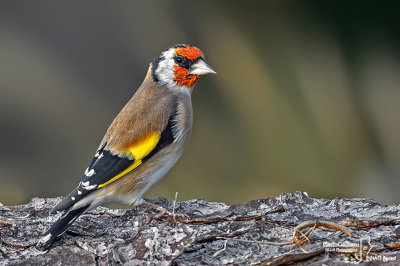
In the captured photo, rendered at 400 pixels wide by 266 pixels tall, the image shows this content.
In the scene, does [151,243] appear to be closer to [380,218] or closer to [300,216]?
[300,216]

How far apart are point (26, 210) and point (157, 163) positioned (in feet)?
3.26

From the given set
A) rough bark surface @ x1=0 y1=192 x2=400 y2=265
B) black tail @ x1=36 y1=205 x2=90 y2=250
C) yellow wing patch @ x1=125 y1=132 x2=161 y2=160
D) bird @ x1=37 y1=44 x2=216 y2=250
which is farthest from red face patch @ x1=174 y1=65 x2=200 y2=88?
black tail @ x1=36 y1=205 x2=90 y2=250

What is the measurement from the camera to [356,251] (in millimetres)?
3053

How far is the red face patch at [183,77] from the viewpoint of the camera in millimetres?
4324

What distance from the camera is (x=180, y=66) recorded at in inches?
170

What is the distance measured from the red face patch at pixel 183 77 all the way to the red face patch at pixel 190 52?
101mm

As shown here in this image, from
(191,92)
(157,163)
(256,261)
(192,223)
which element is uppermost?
(191,92)

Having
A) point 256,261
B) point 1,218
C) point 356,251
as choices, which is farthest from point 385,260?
point 1,218

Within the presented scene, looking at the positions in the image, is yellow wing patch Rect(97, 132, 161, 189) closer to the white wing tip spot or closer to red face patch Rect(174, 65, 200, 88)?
the white wing tip spot

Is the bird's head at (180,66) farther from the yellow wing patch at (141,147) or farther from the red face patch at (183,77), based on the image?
the yellow wing patch at (141,147)

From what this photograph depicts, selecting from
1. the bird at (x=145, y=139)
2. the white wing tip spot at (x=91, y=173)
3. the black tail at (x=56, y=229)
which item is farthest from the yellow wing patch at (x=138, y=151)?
the black tail at (x=56, y=229)

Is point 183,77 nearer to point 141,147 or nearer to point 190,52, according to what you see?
point 190,52

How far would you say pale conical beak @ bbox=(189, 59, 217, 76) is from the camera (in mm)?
4226

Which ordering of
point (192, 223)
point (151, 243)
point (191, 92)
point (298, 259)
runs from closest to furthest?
point (298, 259) → point (151, 243) → point (192, 223) → point (191, 92)
